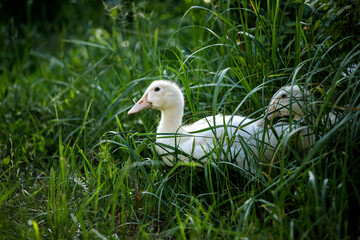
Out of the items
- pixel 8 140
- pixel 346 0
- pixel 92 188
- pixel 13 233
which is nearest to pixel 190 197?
pixel 92 188

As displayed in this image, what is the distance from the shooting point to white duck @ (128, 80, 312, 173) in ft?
9.41

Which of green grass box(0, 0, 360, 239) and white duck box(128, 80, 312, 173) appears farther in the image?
white duck box(128, 80, 312, 173)

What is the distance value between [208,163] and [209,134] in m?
0.44

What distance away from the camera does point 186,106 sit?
162 inches

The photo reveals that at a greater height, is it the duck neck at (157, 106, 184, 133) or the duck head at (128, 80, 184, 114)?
the duck head at (128, 80, 184, 114)

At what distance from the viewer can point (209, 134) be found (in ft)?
10.6

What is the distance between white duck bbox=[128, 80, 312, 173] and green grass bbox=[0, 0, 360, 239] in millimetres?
91

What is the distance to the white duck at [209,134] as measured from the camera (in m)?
2.87

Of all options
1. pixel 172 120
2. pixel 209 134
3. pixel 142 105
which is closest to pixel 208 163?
pixel 209 134

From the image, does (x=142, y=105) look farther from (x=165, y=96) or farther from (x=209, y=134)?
(x=209, y=134)

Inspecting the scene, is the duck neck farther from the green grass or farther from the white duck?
the green grass

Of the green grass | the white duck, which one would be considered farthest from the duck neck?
the green grass

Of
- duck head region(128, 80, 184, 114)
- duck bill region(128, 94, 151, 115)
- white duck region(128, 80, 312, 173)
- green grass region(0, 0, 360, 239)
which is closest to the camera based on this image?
green grass region(0, 0, 360, 239)

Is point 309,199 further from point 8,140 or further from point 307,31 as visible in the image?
point 8,140
